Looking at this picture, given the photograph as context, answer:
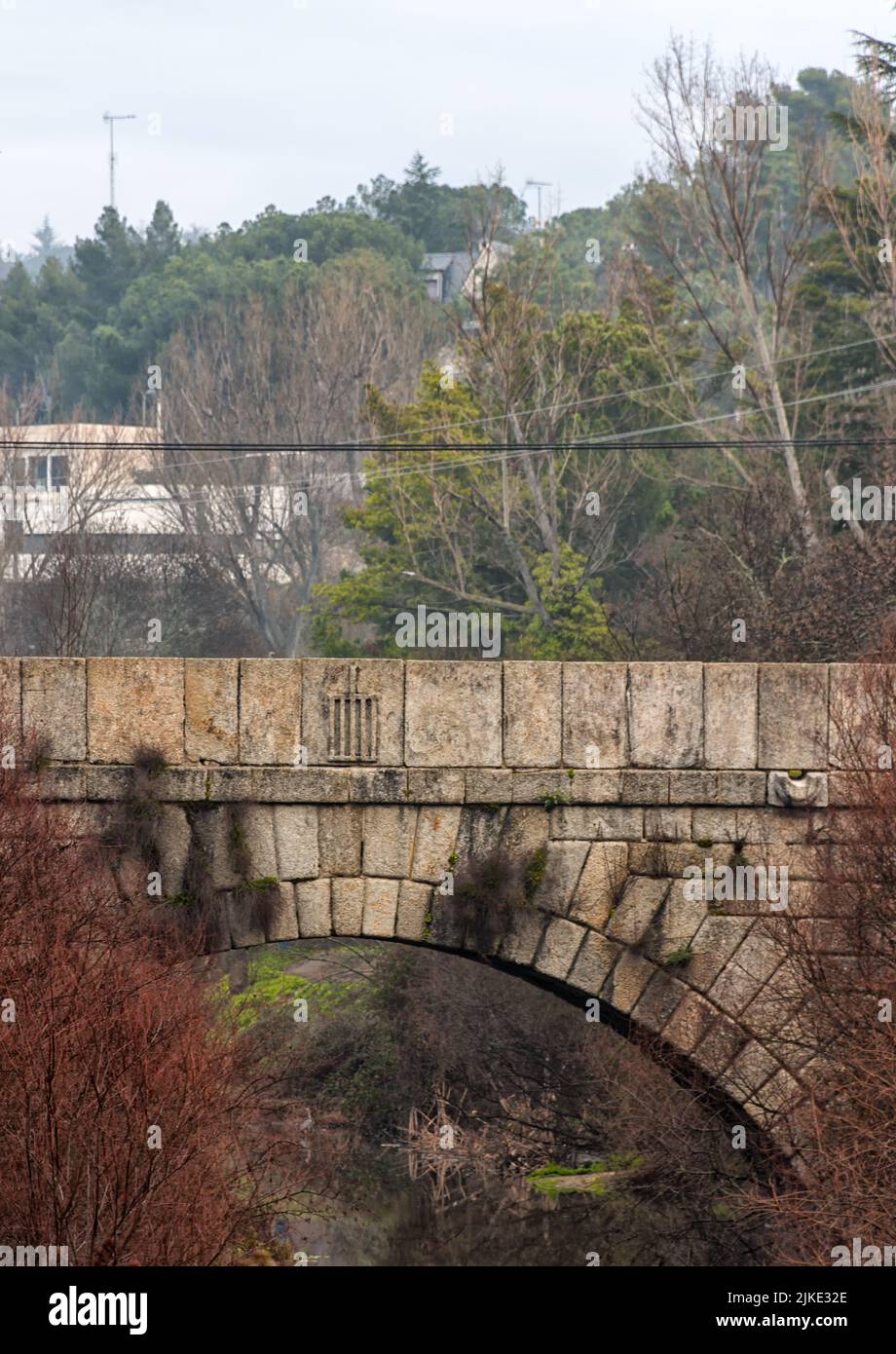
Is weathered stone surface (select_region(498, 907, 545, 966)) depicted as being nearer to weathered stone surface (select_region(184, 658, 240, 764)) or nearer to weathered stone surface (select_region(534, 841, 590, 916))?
weathered stone surface (select_region(534, 841, 590, 916))

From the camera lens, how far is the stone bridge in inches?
429

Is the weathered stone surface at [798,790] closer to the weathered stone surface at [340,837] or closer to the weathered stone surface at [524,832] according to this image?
the weathered stone surface at [524,832]

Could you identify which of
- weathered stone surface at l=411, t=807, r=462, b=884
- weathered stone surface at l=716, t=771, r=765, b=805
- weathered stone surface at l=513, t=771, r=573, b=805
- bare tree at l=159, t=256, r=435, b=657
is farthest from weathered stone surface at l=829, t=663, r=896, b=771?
bare tree at l=159, t=256, r=435, b=657

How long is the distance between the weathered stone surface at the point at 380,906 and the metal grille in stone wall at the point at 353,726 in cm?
71

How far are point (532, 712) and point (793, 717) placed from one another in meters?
1.49

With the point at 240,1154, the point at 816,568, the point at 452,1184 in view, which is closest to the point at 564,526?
the point at 816,568

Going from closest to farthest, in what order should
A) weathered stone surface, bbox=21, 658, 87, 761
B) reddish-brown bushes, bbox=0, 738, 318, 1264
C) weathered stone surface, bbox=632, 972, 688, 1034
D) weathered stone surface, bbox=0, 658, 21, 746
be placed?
reddish-brown bushes, bbox=0, 738, 318, 1264 < weathered stone surface, bbox=0, 658, 21, 746 < weathered stone surface, bbox=21, 658, 87, 761 < weathered stone surface, bbox=632, 972, 688, 1034

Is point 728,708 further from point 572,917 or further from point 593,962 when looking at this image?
point 593,962

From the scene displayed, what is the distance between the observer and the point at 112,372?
49.4m

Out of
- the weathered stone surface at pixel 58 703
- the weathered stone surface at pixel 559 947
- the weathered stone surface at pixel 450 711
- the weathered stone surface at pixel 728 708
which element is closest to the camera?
the weathered stone surface at pixel 58 703

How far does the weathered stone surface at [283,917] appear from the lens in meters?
11.0

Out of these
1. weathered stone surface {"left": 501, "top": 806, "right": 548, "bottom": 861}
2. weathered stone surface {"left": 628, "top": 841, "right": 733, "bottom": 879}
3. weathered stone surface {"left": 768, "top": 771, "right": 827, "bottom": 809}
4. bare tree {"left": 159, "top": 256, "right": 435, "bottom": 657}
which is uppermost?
bare tree {"left": 159, "top": 256, "right": 435, "bottom": 657}

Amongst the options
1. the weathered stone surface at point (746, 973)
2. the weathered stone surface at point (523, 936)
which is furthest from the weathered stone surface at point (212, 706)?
the weathered stone surface at point (746, 973)

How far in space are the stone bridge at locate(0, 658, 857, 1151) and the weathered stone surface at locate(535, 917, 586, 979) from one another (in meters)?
0.01
